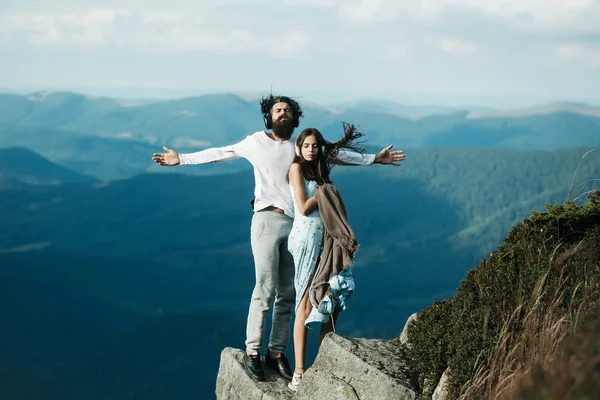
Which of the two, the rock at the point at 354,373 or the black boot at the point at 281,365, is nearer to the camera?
→ the rock at the point at 354,373

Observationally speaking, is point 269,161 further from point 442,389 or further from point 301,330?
point 442,389

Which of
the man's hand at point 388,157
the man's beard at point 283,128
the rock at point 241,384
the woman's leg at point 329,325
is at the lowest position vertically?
the rock at point 241,384

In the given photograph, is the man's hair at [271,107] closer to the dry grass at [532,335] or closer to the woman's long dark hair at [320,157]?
the woman's long dark hair at [320,157]

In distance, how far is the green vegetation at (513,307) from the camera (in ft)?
17.7

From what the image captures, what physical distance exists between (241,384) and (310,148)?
2542 millimetres

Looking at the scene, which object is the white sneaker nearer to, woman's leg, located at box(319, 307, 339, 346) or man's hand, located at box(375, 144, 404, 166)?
woman's leg, located at box(319, 307, 339, 346)

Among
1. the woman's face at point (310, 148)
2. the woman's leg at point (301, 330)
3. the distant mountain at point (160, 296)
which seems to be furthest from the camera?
the distant mountain at point (160, 296)

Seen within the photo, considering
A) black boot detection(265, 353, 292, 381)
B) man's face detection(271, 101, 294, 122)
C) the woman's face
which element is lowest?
black boot detection(265, 353, 292, 381)

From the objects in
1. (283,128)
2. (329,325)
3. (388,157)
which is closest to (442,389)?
(329,325)

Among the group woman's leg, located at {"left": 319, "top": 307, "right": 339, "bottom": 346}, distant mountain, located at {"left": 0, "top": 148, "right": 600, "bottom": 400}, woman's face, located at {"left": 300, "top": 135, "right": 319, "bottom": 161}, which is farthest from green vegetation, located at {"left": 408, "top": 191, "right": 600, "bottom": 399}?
distant mountain, located at {"left": 0, "top": 148, "right": 600, "bottom": 400}

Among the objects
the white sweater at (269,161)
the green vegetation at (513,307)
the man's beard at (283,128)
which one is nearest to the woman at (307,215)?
the white sweater at (269,161)

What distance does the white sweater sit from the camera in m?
6.75

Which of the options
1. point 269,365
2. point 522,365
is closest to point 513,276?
point 522,365

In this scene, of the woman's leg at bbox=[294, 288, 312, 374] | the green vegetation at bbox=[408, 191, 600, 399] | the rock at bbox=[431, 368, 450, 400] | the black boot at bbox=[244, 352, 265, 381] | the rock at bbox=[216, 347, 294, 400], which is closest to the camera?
the green vegetation at bbox=[408, 191, 600, 399]
